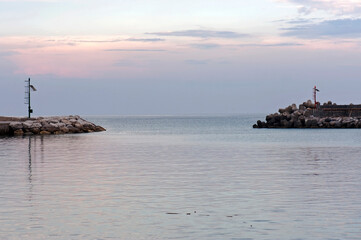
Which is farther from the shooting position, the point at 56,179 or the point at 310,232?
the point at 56,179

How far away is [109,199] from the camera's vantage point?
70.5 feet

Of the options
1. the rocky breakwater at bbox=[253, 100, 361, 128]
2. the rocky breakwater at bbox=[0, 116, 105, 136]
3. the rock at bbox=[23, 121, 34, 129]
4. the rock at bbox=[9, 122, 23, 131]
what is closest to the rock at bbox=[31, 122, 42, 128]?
the rocky breakwater at bbox=[0, 116, 105, 136]

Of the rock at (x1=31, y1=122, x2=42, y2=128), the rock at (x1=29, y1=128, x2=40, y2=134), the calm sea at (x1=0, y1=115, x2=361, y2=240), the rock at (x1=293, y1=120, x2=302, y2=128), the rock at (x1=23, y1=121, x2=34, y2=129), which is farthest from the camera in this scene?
the rock at (x1=293, y1=120, x2=302, y2=128)

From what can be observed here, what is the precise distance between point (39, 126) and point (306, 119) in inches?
1988

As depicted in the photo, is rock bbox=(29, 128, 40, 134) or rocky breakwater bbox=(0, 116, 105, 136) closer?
rocky breakwater bbox=(0, 116, 105, 136)

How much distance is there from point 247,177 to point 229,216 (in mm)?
11336

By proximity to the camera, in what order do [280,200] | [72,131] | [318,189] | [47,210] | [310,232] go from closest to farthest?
1. [310,232]
2. [47,210]
3. [280,200]
4. [318,189]
5. [72,131]

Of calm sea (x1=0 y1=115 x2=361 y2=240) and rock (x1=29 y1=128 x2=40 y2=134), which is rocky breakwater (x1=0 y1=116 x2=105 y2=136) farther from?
calm sea (x1=0 y1=115 x2=361 y2=240)

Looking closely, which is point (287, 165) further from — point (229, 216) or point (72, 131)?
point (72, 131)

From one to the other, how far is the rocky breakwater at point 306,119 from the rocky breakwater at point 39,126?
4032cm

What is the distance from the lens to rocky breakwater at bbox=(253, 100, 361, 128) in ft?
375

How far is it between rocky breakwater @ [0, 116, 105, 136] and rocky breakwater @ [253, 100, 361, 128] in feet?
132

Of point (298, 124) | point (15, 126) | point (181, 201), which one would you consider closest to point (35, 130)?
point (15, 126)

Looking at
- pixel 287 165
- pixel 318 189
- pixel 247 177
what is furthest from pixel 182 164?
pixel 318 189
